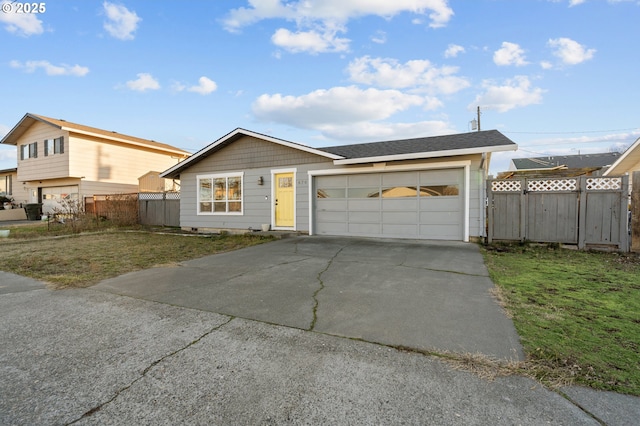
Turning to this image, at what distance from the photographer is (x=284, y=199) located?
36.6 feet

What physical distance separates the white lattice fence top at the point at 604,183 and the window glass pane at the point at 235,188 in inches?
436

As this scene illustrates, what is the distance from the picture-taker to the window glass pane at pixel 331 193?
10281 mm

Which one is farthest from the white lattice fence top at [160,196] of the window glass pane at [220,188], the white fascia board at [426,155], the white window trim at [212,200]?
the white fascia board at [426,155]

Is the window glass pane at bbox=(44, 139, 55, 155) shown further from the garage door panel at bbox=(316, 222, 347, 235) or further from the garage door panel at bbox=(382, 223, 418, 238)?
the garage door panel at bbox=(382, 223, 418, 238)

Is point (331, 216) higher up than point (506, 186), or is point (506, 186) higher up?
point (506, 186)

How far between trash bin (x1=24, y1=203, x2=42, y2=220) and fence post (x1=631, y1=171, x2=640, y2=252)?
29464mm

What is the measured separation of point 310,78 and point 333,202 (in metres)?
7.48

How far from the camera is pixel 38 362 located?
8.16 ft

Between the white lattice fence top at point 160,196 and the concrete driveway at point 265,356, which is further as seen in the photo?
the white lattice fence top at point 160,196

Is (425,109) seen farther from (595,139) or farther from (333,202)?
(595,139)

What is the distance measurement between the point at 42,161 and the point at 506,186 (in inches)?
1090

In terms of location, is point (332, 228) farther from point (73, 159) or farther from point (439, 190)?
point (73, 159)
